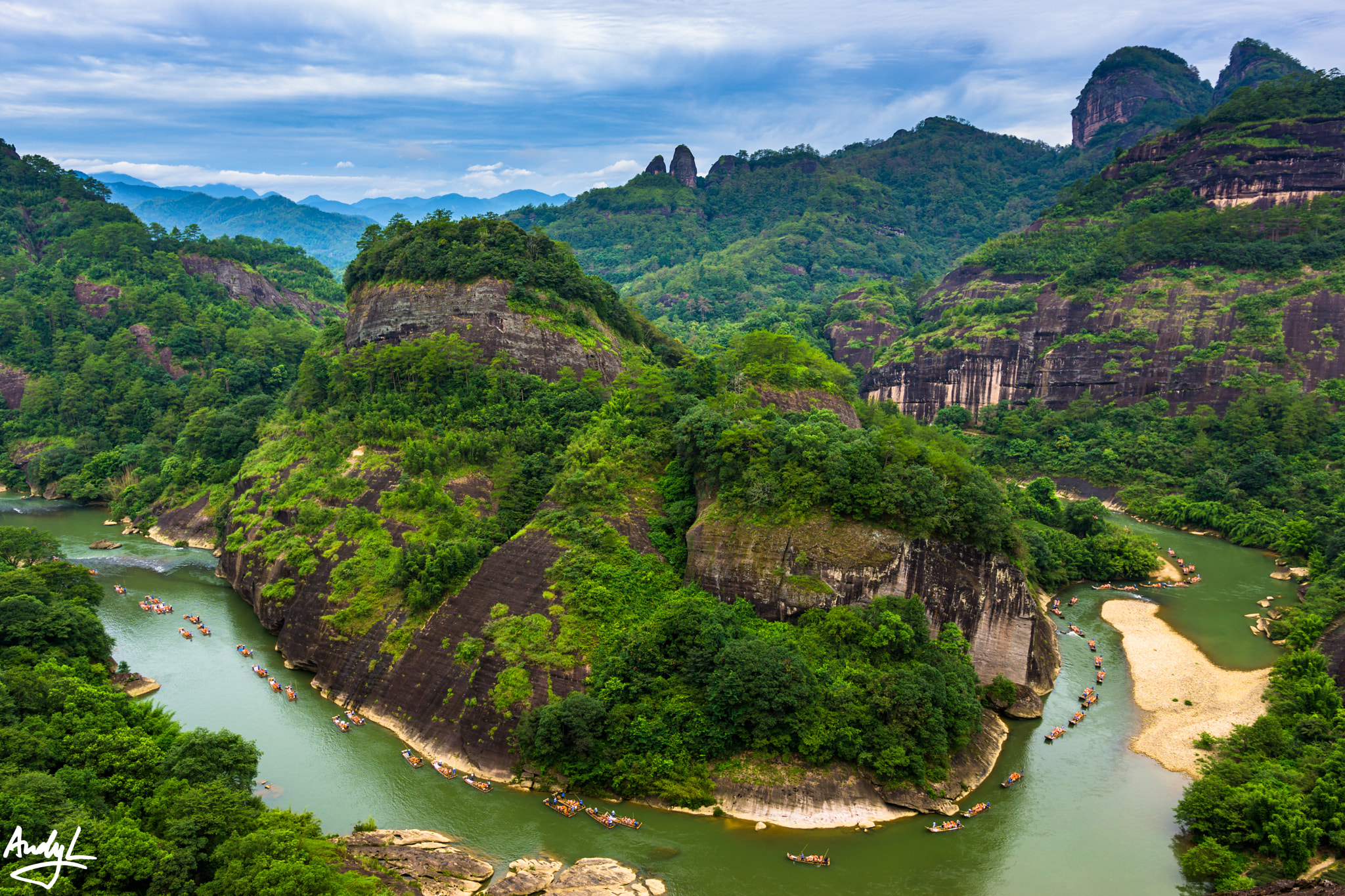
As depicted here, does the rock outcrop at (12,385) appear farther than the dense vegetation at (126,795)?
Yes

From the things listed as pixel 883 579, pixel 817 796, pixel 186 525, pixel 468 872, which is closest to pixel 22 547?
pixel 186 525

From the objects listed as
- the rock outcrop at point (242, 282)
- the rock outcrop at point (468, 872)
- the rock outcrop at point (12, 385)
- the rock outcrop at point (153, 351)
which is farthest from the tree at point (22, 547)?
the rock outcrop at point (242, 282)

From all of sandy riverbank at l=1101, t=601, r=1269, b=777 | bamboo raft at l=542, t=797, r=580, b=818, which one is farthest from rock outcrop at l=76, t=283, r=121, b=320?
sandy riverbank at l=1101, t=601, r=1269, b=777

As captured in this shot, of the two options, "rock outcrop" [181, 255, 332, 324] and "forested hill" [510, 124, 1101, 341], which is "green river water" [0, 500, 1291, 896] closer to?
"rock outcrop" [181, 255, 332, 324]

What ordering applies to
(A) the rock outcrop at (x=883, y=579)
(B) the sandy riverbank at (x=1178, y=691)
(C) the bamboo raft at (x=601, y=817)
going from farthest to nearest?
1. (B) the sandy riverbank at (x=1178, y=691)
2. (A) the rock outcrop at (x=883, y=579)
3. (C) the bamboo raft at (x=601, y=817)

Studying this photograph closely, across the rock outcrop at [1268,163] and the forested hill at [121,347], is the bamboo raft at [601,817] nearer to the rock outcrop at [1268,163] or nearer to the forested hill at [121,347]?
the forested hill at [121,347]
